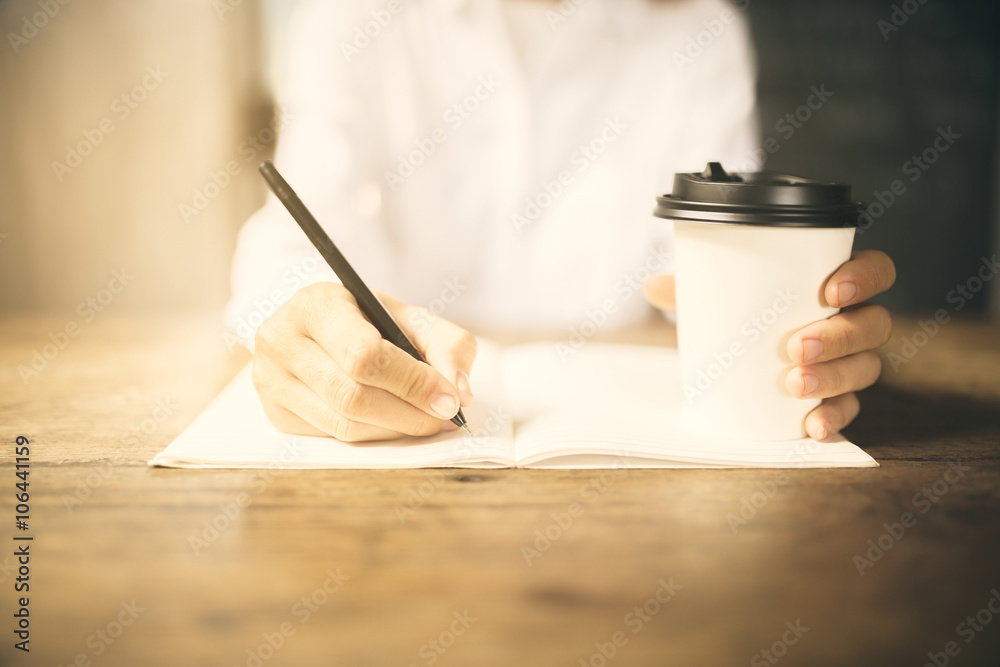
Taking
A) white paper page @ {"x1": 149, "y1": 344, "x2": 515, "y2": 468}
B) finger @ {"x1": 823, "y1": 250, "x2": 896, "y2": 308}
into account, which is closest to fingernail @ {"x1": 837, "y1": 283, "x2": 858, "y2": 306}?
finger @ {"x1": 823, "y1": 250, "x2": 896, "y2": 308}

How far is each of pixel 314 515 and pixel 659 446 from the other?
34cm

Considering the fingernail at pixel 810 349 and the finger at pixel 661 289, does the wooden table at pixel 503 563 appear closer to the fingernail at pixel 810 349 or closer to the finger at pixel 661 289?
the fingernail at pixel 810 349

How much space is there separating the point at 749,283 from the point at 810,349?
99mm

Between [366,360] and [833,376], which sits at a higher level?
[366,360]

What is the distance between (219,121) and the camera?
9.04ft

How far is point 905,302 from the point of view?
8.68 ft

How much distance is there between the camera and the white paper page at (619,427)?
69cm

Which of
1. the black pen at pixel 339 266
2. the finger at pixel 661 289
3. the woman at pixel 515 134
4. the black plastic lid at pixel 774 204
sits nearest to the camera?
the black plastic lid at pixel 774 204

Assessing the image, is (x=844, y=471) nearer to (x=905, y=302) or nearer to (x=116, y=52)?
(x=905, y=302)

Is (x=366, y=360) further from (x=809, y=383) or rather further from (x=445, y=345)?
(x=809, y=383)

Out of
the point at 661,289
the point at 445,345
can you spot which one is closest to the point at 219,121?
the point at 661,289

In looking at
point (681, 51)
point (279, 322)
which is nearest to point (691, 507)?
point (279, 322)

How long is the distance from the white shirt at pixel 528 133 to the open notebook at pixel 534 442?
2.96 feet

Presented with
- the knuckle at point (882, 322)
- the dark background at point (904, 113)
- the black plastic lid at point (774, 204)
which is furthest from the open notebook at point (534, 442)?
the dark background at point (904, 113)
